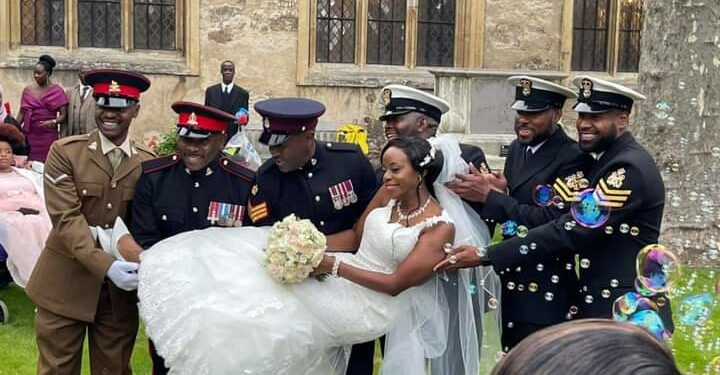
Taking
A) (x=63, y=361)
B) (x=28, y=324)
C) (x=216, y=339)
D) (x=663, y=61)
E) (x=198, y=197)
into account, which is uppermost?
(x=663, y=61)

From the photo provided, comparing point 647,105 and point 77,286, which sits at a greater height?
point 647,105

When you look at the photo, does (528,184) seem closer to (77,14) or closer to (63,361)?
(63,361)

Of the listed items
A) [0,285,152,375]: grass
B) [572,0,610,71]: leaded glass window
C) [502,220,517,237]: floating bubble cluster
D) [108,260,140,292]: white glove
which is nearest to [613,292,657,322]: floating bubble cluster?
[502,220,517,237]: floating bubble cluster

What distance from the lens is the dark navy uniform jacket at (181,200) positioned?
4.76 m

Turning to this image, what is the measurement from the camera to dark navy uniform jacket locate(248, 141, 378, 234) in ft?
15.6

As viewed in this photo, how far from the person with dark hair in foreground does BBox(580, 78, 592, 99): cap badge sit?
9.23ft

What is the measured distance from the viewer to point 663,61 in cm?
895

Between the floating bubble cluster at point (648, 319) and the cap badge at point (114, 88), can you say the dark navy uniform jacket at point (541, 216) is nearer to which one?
the floating bubble cluster at point (648, 319)

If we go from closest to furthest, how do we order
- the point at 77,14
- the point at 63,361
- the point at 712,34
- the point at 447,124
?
the point at 63,361
the point at 712,34
the point at 447,124
the point at 77,14

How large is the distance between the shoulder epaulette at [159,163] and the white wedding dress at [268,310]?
0.48 metres

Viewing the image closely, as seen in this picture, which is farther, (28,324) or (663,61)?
(663,61)

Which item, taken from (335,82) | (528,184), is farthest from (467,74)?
(528,184)

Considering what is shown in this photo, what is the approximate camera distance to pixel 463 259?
14.0ft

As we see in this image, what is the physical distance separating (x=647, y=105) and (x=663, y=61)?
17.5 inches
